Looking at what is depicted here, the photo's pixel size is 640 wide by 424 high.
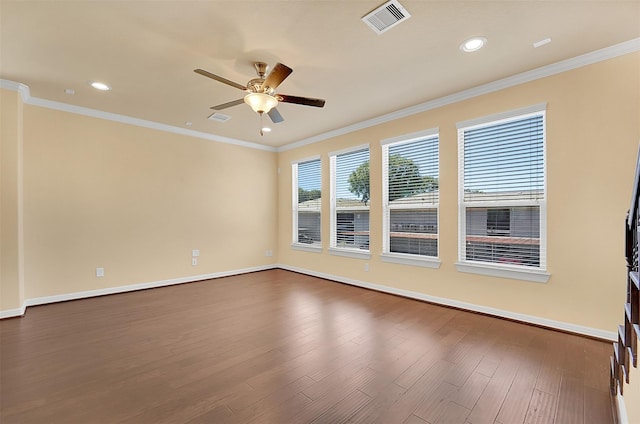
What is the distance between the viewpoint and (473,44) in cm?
262

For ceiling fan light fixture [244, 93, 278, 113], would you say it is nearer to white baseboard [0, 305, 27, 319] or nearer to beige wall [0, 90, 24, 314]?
beige wall [0, 90, 24, 314]

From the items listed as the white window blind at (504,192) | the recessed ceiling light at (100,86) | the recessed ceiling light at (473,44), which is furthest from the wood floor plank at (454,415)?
the recessed ceiling light at (100,86)

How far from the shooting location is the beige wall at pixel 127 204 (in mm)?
3957

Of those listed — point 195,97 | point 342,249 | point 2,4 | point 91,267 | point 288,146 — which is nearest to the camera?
point 2,4

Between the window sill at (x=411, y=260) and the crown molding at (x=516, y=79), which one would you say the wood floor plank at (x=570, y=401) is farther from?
the crown molding at (x=516, y=79)

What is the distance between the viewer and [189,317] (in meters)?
3.49

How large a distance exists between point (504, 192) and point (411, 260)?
5.15 feet

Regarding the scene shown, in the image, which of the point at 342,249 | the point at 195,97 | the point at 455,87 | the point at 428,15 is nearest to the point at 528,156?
the point at 455,87

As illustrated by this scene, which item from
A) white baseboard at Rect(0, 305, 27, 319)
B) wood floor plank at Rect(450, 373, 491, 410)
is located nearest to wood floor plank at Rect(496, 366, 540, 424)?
wood floor plank at Rect(450, 373, 491, 410)

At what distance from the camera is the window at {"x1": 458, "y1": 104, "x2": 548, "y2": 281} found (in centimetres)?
319

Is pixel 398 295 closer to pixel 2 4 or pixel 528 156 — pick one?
pixel 528 156

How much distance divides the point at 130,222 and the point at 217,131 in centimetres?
229

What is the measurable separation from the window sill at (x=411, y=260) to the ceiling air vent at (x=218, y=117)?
3535 mm

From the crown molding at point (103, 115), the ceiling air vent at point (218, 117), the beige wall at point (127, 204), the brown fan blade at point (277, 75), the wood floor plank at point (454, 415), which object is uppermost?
the ceiling air vent at point (218, 117)
